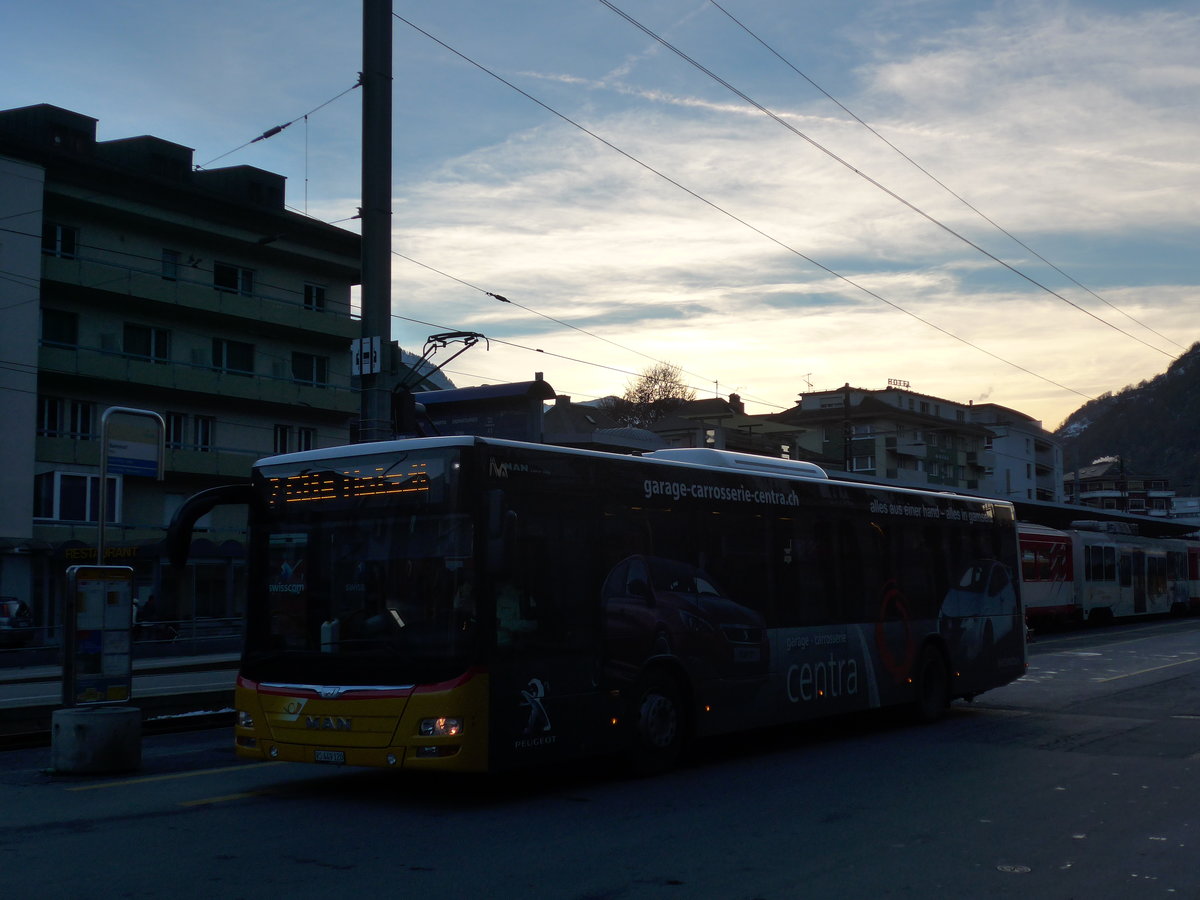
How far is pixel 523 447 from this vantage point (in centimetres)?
994

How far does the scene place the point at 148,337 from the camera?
152 feet

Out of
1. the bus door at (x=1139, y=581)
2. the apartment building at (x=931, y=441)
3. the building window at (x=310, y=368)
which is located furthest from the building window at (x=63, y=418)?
the apartment building at (x=931, y=441)

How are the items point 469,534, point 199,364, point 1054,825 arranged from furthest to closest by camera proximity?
point 199,364
point 469,534
point 1054,825

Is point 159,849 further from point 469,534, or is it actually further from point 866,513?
point 866,513

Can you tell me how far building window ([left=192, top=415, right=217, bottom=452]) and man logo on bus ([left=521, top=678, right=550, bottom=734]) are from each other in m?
40.4

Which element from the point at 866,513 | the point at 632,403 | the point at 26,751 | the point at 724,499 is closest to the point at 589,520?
the point at 724,499

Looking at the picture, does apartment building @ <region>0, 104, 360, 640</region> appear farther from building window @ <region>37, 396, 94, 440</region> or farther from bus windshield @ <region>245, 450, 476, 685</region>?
bus windshield @ <region>245, 450, 476, 685</region>

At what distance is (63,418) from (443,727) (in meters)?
37.8

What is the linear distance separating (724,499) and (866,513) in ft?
9.35

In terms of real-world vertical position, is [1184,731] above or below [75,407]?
below

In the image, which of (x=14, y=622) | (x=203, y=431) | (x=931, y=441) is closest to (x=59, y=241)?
(x=203, y=431)

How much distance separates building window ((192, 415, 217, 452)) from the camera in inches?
1880

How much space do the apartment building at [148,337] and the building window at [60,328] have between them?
7cm

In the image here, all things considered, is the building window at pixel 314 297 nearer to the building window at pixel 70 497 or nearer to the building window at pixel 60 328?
the building window at pixel 60 328
